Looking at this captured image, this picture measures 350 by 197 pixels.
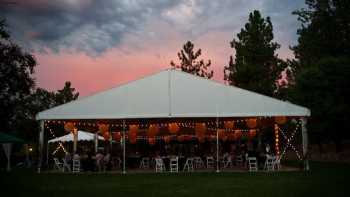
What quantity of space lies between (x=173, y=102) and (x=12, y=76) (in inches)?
268

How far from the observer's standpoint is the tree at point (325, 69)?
20.6 meters

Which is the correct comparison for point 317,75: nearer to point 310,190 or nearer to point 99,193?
point 310,190

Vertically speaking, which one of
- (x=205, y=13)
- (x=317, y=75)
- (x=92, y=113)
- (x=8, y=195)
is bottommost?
(x=8, y=195)

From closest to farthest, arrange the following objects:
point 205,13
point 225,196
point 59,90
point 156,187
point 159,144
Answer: point 225,196 → point 156,187 → point 205,13 → point 159,144 → point 59,90

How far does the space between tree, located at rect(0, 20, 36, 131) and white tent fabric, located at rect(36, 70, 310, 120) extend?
3516 millimetres

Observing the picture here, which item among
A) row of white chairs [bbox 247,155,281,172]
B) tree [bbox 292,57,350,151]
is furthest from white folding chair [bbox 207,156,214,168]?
tree [bbox 292,57,350,151]

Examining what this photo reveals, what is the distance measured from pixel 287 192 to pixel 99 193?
3.47 meters

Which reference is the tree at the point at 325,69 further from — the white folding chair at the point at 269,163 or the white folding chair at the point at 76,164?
the white folding chair at the point at 76,164

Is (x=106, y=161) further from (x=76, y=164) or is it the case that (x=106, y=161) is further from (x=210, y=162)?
(x=210, y=162)

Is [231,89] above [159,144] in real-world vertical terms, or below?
above

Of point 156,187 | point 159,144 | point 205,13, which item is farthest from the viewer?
point 159,144

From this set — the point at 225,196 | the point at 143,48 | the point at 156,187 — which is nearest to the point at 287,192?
the point at 225,196

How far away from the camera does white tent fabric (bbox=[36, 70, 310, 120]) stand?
14.0m

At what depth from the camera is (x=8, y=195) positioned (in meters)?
8.52
